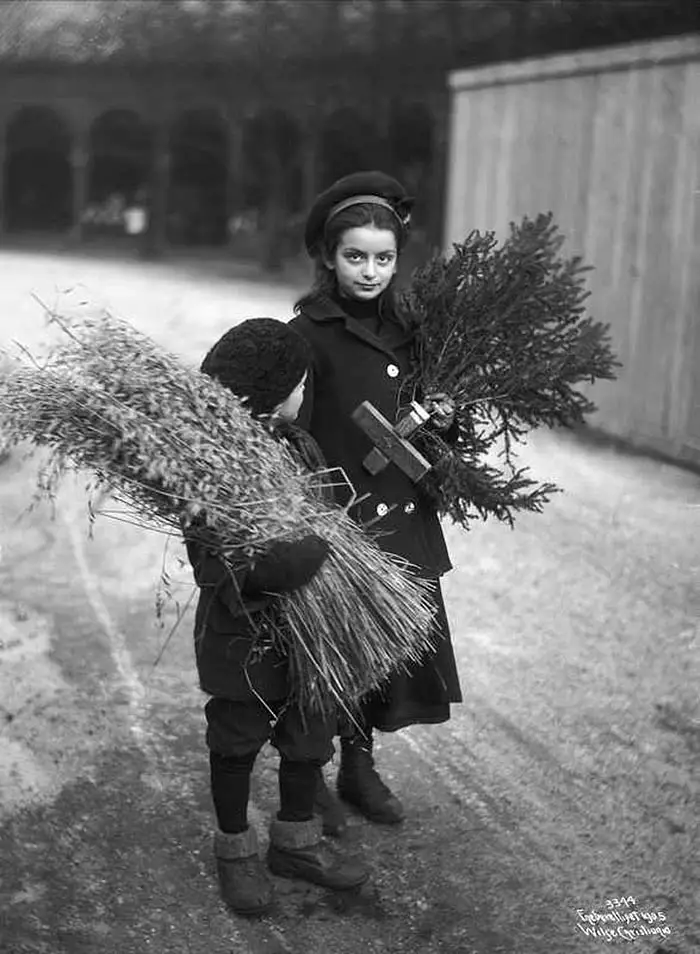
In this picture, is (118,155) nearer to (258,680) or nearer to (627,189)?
(627,189)

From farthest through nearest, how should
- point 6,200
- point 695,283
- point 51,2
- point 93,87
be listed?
point 6,200 < point 93,87 < point 51,2 < point 695,283

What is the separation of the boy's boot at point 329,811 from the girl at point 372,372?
230mm

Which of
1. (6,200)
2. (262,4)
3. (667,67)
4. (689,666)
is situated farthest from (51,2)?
(6,200)

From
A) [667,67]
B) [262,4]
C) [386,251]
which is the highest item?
[262,4]

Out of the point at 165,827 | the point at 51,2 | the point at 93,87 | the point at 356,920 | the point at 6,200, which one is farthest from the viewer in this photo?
the point at 6,200

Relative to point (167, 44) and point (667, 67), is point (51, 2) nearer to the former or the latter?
point (667, 67)

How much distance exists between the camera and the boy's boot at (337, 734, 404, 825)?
3389 millimetres

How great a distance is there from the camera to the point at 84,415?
265 centimetres

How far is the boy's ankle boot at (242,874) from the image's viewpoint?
2.96m

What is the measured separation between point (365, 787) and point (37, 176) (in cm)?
1353

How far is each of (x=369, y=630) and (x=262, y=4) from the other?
11.0 metres

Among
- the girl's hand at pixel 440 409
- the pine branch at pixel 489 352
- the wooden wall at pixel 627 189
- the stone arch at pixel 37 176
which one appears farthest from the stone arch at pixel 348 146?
the girl's hand at pixel 440 409

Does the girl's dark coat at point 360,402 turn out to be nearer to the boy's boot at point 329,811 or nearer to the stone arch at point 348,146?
the boy's boot at point 329,811

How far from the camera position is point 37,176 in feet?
51.5
